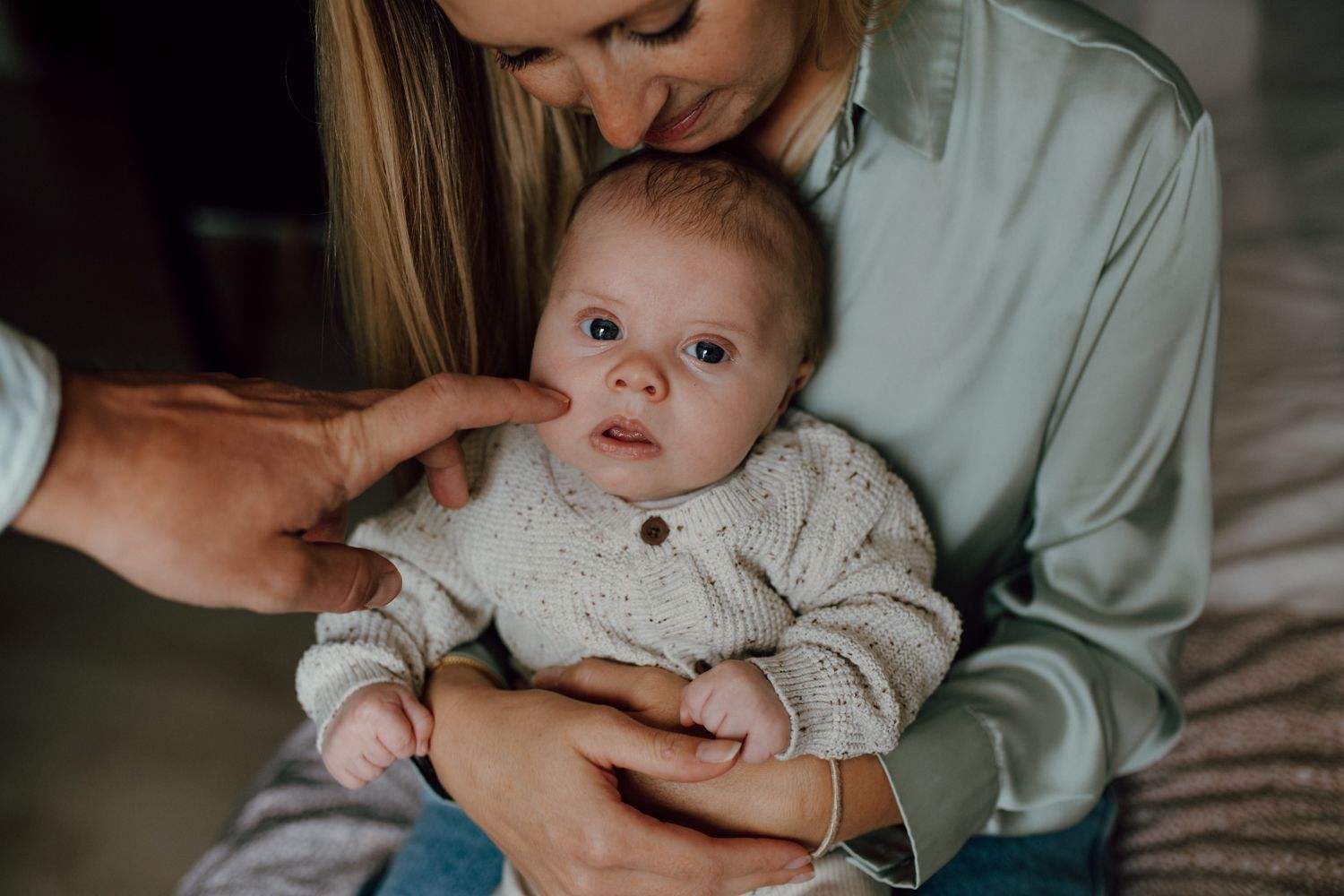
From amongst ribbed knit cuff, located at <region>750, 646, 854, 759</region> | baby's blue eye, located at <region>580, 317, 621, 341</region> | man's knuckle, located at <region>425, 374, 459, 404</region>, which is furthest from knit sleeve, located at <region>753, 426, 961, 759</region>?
man's knuckle, located at <region>425, 374, 459, 404</region>

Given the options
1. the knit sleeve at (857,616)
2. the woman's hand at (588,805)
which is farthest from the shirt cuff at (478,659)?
the knit sleeve at (857,616)

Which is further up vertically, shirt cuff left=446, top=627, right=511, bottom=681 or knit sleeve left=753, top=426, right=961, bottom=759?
knit sleeve left=753, top=426, right=961, bottom=759

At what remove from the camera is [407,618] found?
1.00 metres

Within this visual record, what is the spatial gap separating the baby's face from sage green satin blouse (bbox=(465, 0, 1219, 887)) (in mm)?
166

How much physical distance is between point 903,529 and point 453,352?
0.48 meters

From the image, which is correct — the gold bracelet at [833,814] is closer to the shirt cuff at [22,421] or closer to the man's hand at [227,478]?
the man's hand at [227,478]

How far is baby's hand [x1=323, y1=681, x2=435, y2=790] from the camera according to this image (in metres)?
0.89

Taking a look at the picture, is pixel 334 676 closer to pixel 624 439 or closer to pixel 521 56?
pixel 624 439

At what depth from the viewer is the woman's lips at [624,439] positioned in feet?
3.03

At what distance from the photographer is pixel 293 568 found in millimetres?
692

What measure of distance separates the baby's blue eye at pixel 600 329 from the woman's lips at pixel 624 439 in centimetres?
8

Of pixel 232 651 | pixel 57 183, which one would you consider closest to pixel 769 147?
pixel 232 651

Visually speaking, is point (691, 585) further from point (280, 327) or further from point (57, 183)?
point (57, 183)

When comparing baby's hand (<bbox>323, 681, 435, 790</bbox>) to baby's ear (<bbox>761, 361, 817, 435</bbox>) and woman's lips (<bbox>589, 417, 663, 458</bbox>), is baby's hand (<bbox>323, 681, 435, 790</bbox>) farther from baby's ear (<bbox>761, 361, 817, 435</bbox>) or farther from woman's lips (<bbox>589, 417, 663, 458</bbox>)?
baby's ear (<bbox>761, 361, 817, 435</bbox>)
